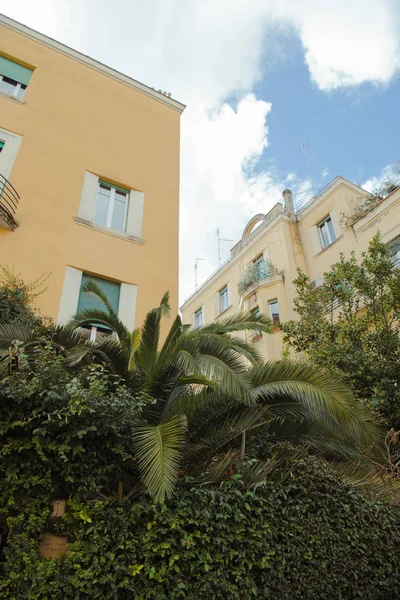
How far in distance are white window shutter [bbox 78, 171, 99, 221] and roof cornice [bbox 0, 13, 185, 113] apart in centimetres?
560

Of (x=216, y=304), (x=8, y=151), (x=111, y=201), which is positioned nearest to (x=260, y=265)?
(x=216, y=304)

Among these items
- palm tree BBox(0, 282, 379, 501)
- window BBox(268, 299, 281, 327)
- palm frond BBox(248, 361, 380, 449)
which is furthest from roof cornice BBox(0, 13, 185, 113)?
palm frond BBox(248, 361, 380, 449)

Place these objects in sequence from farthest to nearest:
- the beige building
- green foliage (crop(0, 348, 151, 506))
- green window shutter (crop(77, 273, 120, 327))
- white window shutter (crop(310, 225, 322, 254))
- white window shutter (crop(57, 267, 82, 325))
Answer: white window shutter (crop(310, 225, 322, 254)), the beige building, green window shutter (crop(77, 273, 120, 327)), white window shutter (crop(57, 267, 82, 325)), green foliage (crop(0, 348, 151, 506))

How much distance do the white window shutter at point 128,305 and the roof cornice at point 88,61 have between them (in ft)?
29.5

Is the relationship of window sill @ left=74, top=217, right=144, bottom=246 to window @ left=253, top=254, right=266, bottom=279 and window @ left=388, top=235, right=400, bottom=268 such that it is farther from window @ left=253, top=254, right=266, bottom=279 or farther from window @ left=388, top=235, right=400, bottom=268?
window @ left=253, top=254, right=266, bottom=279

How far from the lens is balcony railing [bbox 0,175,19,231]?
28.7 ft

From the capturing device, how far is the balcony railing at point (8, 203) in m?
8.74

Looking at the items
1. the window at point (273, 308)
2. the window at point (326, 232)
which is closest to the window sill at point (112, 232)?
the window at point (273, 308)

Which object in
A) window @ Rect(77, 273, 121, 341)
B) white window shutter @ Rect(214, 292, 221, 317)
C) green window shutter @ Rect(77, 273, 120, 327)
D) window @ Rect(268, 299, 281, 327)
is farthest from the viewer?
white window shutter @ Rect(214, 292, 221, 317)

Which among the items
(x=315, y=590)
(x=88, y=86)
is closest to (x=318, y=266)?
(x=88, y=86)

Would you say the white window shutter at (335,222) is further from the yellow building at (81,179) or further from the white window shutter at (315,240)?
the yellow building at (81,179)

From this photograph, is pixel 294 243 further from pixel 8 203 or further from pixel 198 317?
pixel 8 203

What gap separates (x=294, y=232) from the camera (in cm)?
2022

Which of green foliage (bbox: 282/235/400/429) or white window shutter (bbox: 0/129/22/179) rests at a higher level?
white window shutter (bbox: 0/129/22/179)
